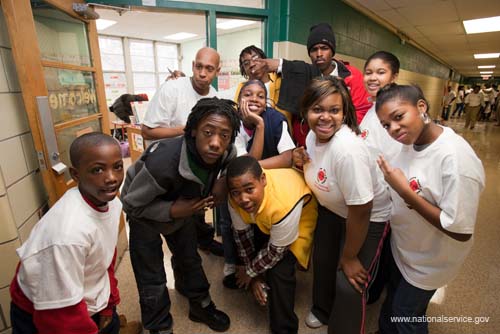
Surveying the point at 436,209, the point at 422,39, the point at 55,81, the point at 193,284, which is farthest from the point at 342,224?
the point at 422,39

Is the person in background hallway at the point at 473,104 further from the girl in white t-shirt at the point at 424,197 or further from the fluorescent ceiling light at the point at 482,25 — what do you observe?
the girl in white t-shirt at the point at 424,197

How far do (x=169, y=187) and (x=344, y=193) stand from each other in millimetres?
766

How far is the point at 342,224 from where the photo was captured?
1367mm

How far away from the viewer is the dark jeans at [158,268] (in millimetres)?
1341

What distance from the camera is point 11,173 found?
1276mm

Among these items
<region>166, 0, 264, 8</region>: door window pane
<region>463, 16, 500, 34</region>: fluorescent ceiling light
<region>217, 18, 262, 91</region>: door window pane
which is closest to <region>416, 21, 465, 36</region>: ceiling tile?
<region>463, 16, 500, 34</region>: fluorescent ceiling light

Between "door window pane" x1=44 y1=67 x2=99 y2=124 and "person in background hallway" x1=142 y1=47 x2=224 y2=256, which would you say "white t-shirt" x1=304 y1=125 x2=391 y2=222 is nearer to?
"person in background hallway" x1=142 y1=47 x2=224 y2=256

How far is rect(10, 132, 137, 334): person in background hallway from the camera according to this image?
84 cm

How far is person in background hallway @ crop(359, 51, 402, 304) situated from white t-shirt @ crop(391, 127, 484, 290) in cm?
14

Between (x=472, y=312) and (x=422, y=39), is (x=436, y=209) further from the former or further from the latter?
(x=422, y=39)

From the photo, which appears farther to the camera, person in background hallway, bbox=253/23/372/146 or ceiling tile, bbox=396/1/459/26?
ceiling tile, bbox=396/1/459/26

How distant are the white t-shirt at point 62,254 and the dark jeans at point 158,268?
0.32 meters

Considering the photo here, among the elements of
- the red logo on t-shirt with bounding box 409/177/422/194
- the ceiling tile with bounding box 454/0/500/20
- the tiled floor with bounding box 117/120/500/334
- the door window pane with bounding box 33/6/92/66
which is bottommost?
the tiled floor with bounding box 117/120/500/334

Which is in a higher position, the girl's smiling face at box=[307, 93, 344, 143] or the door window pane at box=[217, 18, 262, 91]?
the door window pane at box=[217, 18, 262, 91]
